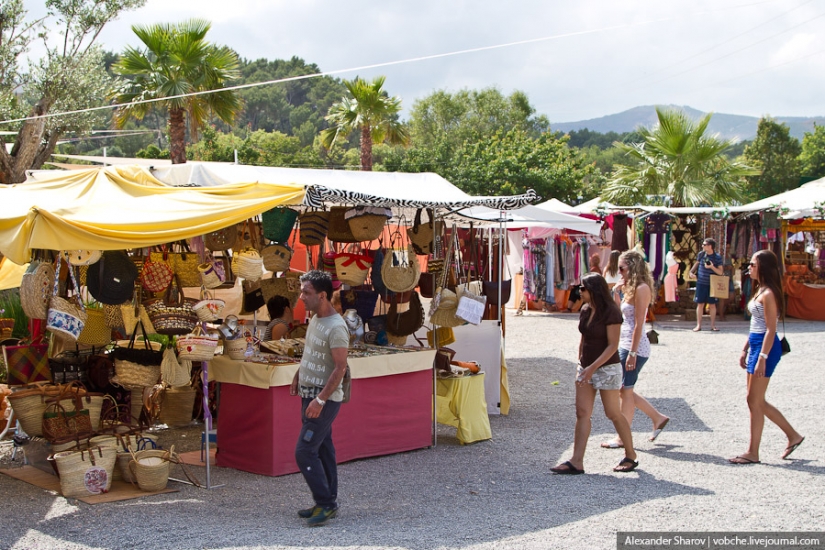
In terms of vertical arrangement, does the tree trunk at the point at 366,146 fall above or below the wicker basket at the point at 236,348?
above

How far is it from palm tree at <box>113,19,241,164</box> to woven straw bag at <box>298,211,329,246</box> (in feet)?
36.1

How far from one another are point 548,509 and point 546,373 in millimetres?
6141

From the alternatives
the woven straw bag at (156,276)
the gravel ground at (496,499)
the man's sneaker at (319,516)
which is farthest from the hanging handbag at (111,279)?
the man's sneaker at (319,516)

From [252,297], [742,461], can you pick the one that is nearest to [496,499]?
[742,461]

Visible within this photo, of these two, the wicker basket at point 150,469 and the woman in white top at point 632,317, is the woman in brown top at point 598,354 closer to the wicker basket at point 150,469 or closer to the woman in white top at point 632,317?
the woman in white top at point 632,317

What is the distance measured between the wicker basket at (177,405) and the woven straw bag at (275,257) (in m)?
1.47

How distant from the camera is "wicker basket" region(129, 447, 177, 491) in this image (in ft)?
18.9

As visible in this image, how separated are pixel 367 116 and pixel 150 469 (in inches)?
821

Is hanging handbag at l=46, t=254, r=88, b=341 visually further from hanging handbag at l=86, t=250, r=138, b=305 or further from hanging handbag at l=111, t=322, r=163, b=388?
hanging handbag at l=111, t=322, r=163, b=388

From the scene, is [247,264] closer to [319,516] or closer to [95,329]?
[95,329]

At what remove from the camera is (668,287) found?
1698 centimetres

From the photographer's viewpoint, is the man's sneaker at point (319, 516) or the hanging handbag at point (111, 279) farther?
the hanging handbag at point (111, 279)

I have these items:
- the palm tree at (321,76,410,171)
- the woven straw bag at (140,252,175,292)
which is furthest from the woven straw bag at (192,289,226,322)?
the palm tree at (321,76,410,171)

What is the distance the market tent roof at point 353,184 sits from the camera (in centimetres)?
662
